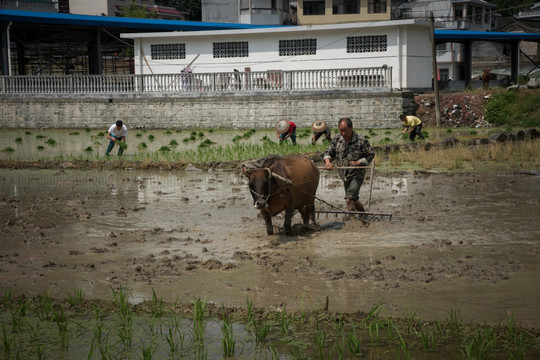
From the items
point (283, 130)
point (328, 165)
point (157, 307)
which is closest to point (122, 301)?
point (157, 307)

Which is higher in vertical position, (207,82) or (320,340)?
(207,82)

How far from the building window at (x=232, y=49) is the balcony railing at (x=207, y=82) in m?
3.14

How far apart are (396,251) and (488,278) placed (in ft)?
4.93

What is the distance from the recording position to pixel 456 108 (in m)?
30.7

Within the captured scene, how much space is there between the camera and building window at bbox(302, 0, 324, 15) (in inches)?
1847

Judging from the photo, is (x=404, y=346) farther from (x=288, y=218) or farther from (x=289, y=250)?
(x=288, y=218)

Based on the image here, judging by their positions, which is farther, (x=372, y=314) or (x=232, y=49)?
(x=232, y=49)

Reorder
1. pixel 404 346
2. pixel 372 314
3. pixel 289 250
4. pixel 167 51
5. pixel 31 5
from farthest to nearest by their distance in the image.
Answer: pixel 31 5 < pixel 167 51 < pixel 289 250 < pixel 372 314 < pixel 404 346

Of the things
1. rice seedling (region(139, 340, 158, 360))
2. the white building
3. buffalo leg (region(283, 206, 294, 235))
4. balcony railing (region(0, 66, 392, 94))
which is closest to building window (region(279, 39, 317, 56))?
the white building

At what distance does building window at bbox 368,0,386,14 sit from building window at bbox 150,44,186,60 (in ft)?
52.6

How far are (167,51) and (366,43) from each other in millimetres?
10761

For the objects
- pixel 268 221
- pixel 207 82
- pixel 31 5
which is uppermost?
pixel 31 5

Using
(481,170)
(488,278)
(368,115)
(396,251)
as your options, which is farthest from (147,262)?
(368,115)

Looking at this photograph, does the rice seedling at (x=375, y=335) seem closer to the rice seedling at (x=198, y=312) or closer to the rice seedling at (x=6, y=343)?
the rice seedling at (x=198, y=312)
